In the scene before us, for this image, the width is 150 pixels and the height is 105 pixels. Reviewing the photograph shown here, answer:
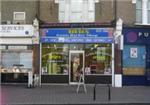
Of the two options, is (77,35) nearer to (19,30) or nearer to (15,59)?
(19,30)

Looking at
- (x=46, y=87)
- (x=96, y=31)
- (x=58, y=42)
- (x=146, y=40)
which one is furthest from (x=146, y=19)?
(x=46, y=87)

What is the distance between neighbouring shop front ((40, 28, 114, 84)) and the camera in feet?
107

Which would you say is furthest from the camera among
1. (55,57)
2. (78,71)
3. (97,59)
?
(55,57)

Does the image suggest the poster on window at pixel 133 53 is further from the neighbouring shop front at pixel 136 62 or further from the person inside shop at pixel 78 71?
the person inside shop at pixel 78 71

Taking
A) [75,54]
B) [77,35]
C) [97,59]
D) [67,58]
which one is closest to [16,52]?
[67,58]

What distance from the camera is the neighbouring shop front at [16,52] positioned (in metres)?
32.3

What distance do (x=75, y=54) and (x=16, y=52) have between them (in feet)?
13.8

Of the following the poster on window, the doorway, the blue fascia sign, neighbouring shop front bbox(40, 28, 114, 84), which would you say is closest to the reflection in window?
neighbouring shop front bbox(40, 28, 114, 84)

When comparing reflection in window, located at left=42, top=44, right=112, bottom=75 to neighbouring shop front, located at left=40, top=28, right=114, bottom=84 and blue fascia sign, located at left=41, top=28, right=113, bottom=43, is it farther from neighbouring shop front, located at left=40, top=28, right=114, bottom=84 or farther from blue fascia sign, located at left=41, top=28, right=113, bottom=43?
blue fascia sign, located at left=41, top=28, right=113, bottom=43

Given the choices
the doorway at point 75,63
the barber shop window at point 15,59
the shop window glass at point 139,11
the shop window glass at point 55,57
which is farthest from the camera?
the barber shop window at point 15,59

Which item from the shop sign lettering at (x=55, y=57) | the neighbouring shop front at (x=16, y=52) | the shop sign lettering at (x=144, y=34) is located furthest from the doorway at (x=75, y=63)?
the shop sign lettering at (x=144, y=34)

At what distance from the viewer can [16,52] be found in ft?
110

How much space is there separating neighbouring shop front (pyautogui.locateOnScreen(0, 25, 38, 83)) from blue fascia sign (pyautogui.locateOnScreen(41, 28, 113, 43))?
112cm

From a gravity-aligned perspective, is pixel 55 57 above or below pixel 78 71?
above
